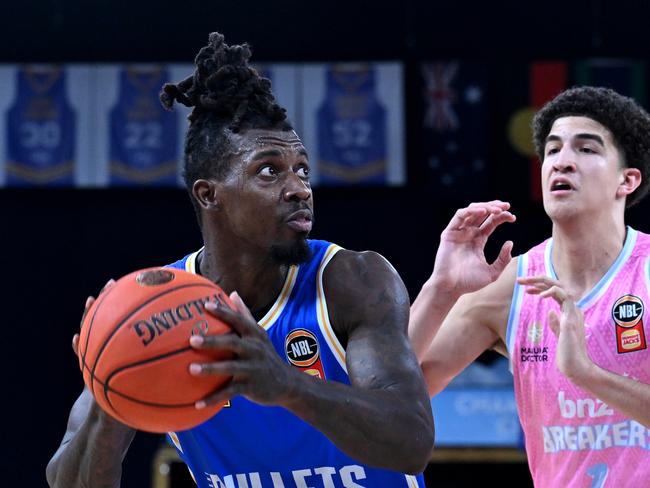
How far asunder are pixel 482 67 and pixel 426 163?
0.98m

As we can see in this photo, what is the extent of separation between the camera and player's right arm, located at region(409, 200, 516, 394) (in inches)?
150

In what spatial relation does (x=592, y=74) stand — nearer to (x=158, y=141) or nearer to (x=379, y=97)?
(x=379, y=97)

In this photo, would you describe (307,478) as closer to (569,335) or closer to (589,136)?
(569,335)

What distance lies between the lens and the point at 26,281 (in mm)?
9758

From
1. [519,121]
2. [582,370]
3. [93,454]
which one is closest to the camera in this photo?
[93,454]

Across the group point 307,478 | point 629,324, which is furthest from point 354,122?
point 307,478

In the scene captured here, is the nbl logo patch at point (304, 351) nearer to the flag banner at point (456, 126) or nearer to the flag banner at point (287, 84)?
the flag banner at point (287, 84)

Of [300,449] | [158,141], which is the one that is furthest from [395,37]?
[300,449]

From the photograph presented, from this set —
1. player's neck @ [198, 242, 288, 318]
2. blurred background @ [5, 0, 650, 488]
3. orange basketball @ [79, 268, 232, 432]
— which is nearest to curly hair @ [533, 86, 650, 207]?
player's neck @ [198, 242, 288, 318]

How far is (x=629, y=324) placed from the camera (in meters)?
3.78

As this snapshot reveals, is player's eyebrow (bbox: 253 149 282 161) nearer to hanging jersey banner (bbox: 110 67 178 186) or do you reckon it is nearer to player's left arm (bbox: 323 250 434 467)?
player's left arm (bbox: 323 250 434 467)

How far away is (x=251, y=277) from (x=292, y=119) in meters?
6.30

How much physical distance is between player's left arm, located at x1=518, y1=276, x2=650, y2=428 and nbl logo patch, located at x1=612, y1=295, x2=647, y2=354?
11.4 inches

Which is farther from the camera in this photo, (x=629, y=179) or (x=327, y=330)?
(x=629, y=179)
